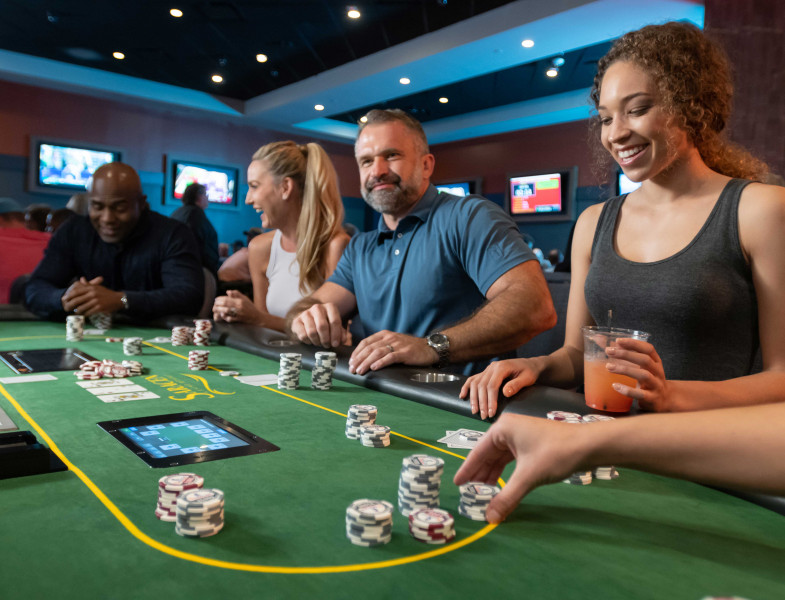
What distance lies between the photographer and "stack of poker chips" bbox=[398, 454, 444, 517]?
2.78ft

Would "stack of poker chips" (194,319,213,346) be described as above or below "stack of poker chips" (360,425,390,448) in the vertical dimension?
above

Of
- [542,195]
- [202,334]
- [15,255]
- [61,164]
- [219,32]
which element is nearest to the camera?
[202,334]

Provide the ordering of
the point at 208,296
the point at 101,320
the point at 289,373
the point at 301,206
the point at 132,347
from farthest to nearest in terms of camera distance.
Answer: the point at 208,296 → the point at 301,206 → the point at 101,320 → the point at 132,347 → the point at 289,373

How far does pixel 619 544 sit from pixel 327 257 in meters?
2.52

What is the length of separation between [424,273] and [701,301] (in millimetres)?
1126

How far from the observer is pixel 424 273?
7.84 ft

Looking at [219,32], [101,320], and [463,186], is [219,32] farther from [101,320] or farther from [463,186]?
[463,186]

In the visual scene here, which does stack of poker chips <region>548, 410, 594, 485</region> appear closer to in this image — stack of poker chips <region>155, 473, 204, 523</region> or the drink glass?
the drink glass

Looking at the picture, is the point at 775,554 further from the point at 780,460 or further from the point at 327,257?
the point at 327,257

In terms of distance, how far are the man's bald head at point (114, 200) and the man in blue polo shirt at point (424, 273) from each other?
1294 mm

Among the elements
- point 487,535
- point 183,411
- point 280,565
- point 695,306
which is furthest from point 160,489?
point 695,306

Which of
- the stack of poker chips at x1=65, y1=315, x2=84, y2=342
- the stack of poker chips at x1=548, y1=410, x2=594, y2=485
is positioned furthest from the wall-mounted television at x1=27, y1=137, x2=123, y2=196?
the stack of poker chips at x1=548, y1=410, x2=594, y2=485

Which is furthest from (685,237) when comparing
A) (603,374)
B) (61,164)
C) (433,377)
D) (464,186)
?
(464,186)

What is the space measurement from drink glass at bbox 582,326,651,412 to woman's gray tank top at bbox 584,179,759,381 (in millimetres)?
277
